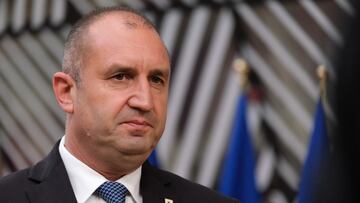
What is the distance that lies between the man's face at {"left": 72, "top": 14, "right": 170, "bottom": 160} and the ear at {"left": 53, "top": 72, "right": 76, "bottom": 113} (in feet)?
0.10

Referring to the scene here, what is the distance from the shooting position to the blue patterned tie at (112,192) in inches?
83.1

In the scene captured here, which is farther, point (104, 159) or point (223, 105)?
point (223, 105)

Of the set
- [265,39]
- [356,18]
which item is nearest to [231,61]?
[265,39]

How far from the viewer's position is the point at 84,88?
2.18m

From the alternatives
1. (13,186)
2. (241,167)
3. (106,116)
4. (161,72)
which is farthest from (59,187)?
(241,167)

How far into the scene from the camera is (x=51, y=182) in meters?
2.14

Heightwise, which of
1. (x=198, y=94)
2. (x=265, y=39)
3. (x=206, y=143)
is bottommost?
(x=206, y=143)

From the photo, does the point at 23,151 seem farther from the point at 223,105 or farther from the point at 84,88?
the point at 84,88

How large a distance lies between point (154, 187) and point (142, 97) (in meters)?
0.36

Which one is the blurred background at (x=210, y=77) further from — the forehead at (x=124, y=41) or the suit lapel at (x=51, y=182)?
the suit lapel at (x=51, y=182)

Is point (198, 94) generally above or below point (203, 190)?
above

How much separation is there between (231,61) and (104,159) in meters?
2.98

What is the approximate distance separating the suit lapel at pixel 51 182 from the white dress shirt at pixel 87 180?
2cm

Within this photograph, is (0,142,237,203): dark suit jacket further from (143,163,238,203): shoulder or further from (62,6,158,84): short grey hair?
(62,6,158,84): short grey hair
